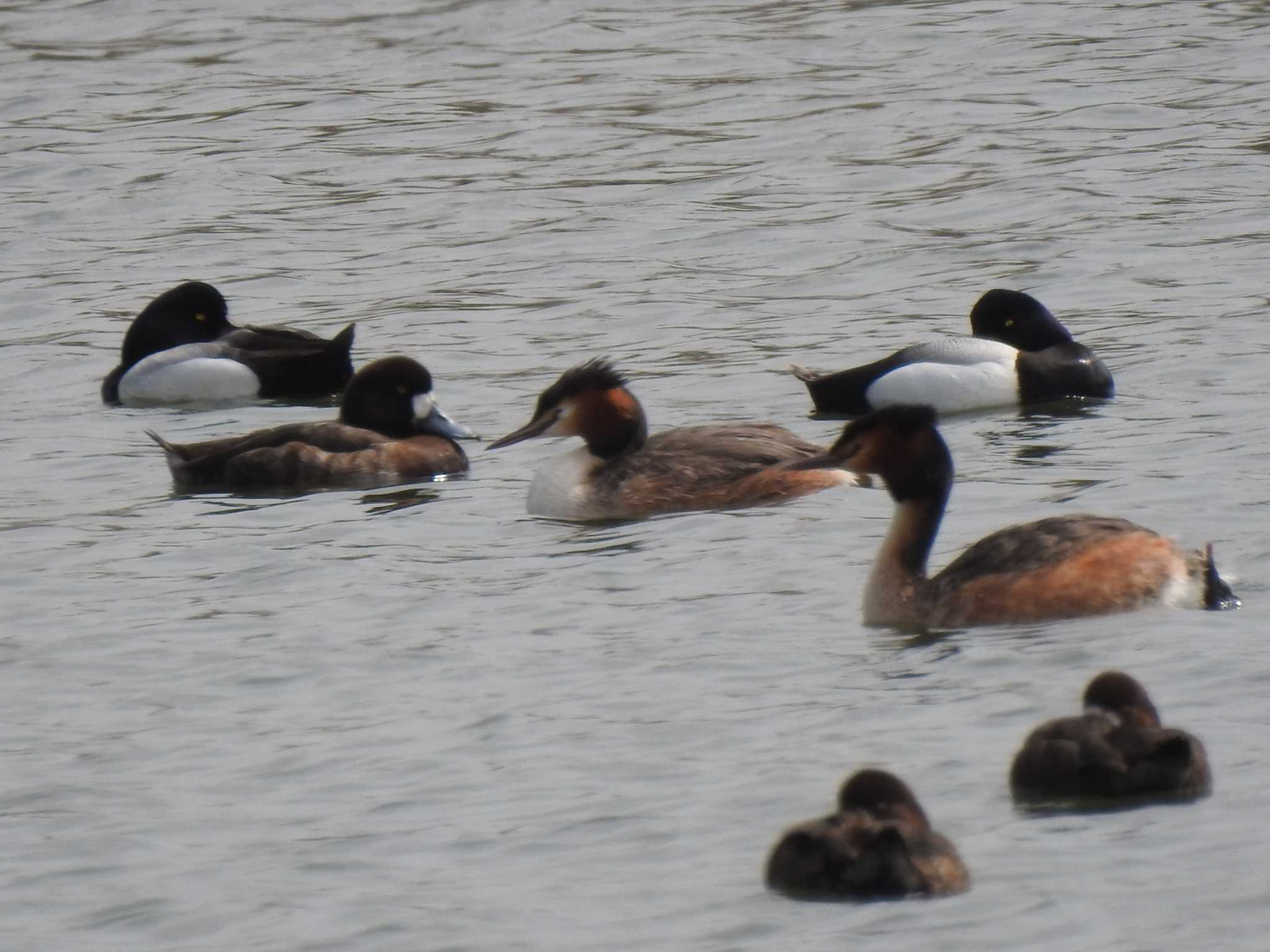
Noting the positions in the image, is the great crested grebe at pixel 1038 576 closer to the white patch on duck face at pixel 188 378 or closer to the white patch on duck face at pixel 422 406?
the white patch on duck face at pixel 422 406

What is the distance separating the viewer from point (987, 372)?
46.8 ft

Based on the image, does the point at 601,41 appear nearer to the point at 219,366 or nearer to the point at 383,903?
the point at 219,366

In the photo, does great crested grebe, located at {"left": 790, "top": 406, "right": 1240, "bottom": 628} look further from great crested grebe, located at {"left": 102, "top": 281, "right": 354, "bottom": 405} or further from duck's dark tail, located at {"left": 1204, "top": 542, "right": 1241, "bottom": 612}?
great crested grebe, located at {"left": 102, "top": 281, "right": 354, "bottom": 405}

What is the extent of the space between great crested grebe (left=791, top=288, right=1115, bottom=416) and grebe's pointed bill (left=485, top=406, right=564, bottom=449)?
6.64ft

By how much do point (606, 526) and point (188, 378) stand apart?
5.04m

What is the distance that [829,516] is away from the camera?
11547 millimetres

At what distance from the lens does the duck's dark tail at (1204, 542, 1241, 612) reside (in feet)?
29.9

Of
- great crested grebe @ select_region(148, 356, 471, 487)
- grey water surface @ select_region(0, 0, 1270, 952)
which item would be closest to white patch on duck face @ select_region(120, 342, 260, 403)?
grey water surface @ select_region(0, 0, 1270, 952)

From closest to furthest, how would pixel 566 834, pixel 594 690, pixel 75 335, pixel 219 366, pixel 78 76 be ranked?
pixel 566 834
pixel 594 690
pixel 219 366
pixel 75 335
pixel 78 76

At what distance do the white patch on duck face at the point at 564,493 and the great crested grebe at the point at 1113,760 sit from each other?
4.83m

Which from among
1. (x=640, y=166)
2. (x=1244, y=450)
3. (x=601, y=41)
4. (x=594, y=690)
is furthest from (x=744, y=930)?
(x=601, y=41)

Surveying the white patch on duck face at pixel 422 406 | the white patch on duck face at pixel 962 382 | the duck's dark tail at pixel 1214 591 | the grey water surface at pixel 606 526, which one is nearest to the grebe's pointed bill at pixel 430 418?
the white patch on duck face at pixel 422 406

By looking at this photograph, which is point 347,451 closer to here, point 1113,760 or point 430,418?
point 430,418

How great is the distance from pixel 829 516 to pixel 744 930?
516cm
